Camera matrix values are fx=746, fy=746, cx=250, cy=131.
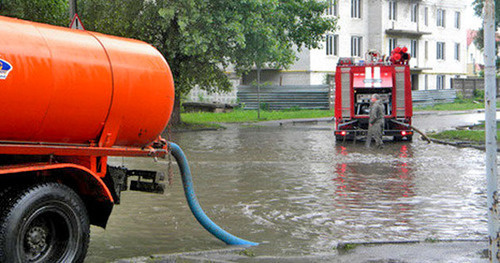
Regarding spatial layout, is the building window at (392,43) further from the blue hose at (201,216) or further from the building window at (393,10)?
the blue hose at (201,216)

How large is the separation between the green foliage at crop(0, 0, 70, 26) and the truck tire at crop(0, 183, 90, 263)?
21166 millimetres

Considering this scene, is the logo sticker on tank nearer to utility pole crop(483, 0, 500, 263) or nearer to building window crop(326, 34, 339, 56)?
utility pole crop(483, 0, 500, 263)

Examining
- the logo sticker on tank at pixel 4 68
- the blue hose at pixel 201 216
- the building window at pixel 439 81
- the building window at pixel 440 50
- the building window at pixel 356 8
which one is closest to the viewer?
the logo sticker on tank at pixel 4 68

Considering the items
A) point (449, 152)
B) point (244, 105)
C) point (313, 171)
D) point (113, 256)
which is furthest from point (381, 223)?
point (244, 105)

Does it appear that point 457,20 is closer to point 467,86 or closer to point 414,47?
point 467,86

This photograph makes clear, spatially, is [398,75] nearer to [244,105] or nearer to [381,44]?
[244,105]

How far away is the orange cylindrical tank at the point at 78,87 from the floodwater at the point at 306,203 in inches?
58.1

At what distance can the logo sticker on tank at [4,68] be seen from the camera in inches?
238

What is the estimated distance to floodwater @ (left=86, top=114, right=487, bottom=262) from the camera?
895 centimetres

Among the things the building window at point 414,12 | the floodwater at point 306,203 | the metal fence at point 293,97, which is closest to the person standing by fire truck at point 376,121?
the floodwater at point 306,203

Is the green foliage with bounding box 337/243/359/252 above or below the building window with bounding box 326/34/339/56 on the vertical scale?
below

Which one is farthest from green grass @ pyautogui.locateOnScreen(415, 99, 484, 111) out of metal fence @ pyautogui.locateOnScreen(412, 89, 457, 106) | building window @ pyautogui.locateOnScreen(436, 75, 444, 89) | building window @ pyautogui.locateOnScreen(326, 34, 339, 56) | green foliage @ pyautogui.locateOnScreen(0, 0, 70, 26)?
green foliage @ pyautogui.locateOnScreen(0, 0, 70, 26)

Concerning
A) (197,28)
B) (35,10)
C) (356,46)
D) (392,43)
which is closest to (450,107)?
(392,43)

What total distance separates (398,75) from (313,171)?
1039 centimetres
